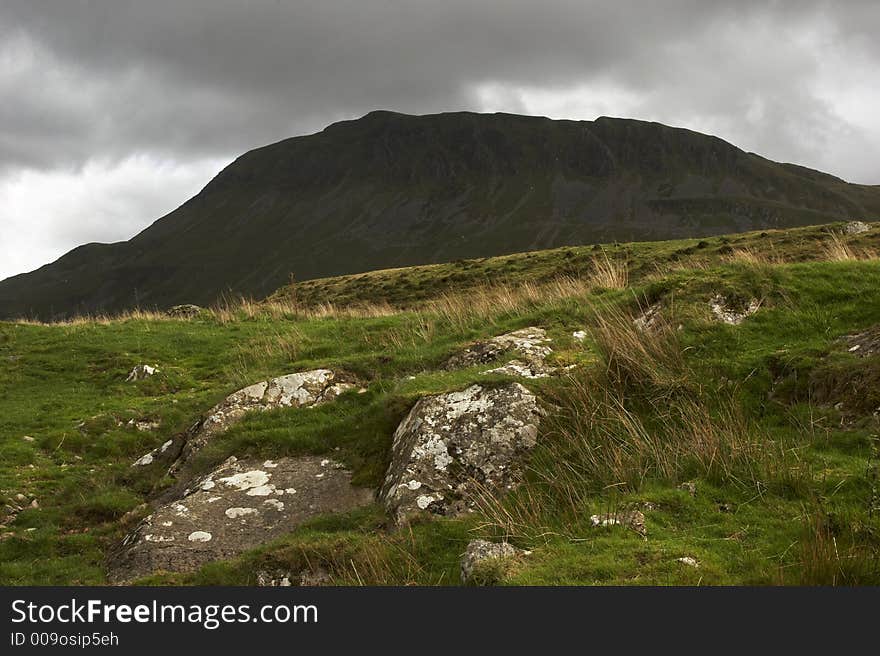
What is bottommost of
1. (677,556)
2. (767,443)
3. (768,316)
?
(677,556)

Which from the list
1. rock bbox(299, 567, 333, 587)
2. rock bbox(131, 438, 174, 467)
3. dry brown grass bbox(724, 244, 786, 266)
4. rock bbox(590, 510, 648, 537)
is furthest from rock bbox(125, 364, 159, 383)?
dry brown grass bbox(724, 244, 786, 266)

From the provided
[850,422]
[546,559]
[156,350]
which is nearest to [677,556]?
[546,559]

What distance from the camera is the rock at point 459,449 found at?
9312 mm

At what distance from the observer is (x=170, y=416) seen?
55.0 feet

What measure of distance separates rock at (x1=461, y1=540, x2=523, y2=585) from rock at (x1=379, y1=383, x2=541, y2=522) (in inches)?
86.1

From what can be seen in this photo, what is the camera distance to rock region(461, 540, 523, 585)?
6.12m

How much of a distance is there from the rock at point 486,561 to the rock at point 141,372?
53.5 ft

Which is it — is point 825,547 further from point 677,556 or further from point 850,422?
point 850,422

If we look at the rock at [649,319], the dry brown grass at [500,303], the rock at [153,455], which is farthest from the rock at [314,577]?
the dry brown grass at [500,303]

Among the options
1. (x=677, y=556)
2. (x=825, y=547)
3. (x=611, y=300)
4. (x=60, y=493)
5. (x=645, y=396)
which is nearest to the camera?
(x=825, y=547)

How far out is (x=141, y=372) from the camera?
20281mm

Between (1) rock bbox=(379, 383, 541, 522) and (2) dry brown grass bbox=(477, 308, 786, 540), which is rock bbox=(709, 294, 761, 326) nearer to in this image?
(2) dry brown grass bbox=(477, 308, 786, 540)

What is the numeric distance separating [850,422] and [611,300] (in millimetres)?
7295

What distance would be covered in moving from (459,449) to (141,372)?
14.1 m
